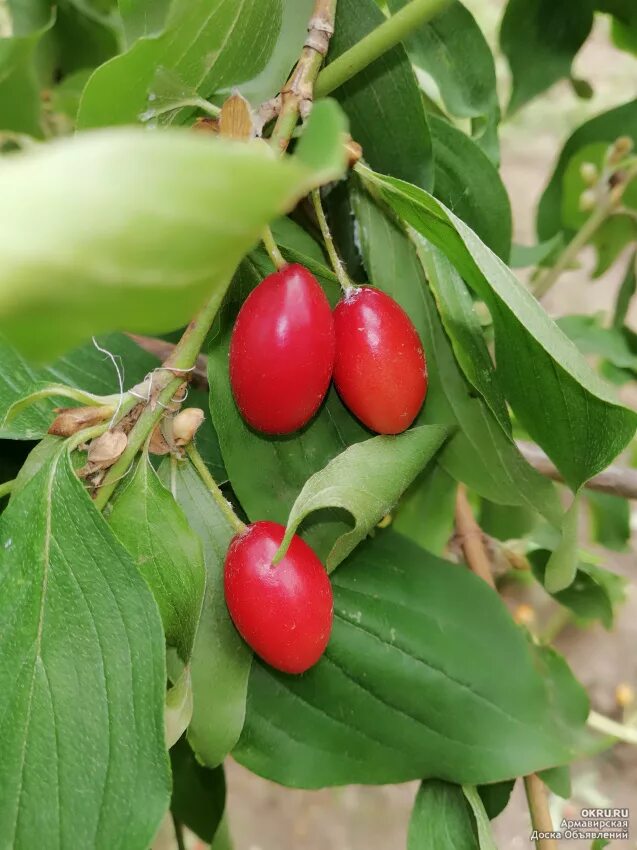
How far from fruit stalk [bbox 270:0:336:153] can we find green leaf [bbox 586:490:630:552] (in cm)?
74

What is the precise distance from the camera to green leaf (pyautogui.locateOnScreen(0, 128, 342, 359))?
6.7 inches

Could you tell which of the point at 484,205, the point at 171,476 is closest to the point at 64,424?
the point at 171,476

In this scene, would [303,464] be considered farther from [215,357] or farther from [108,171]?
[108,171]

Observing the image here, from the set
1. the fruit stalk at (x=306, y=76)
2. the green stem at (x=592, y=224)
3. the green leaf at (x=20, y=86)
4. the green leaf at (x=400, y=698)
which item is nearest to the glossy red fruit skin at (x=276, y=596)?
the green leaf at (x=400, y=698)

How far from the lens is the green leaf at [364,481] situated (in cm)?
39

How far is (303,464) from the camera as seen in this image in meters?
0.50

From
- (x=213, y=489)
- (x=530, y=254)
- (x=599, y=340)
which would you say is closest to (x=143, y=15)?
(x=213, y=489)

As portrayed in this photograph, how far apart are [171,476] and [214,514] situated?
0.12ft

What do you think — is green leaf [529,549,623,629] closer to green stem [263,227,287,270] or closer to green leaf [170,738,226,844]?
green leaf [170,738,226,844]

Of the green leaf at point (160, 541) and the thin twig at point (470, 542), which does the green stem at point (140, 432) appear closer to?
the green leaf at point (160, 541)

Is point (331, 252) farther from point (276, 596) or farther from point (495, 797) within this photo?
point (495, 797)

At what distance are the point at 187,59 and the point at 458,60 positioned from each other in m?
0.31

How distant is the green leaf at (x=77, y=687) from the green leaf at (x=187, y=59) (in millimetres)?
199

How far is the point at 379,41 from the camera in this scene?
0.45 metres
